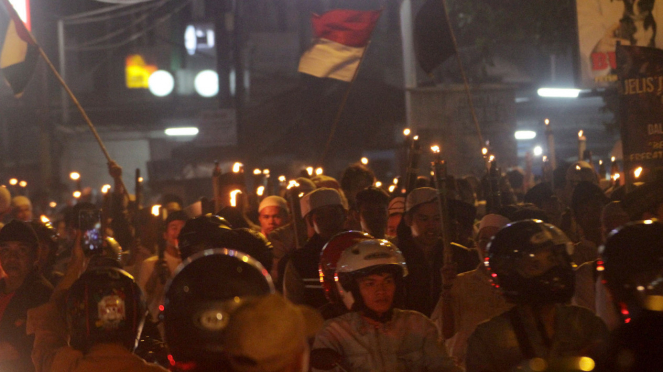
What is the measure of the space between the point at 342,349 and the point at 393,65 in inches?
958

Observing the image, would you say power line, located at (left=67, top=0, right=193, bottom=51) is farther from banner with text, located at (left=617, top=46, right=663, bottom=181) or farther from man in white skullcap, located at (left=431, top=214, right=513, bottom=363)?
man in white skullcap, located at (left=431, top=214, right=513, bottom=363)

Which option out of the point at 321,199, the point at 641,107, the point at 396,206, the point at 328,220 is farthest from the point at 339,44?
the point at 328,220

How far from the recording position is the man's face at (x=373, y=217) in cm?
688

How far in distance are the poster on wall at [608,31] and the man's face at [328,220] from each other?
3994mm

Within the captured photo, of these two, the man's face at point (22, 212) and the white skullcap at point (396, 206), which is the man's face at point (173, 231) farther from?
the man's face at point (22, 212)

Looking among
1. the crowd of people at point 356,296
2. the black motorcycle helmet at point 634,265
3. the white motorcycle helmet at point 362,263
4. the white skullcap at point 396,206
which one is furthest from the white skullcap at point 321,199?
the black motorcycle helmet at point 634,265

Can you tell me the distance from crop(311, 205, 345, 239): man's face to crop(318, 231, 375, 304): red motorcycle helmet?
1112mm

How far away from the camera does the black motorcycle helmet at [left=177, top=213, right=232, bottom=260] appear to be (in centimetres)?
538

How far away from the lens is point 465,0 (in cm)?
2002

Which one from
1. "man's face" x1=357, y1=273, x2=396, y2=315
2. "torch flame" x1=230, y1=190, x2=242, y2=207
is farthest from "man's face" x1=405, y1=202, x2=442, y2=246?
"torch flame" x1=230, y1=190, x2=242, y2=207

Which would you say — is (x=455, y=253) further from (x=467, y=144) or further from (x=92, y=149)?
(x=92, y=149)

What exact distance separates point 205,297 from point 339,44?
9.44 metres

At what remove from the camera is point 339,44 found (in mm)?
12320

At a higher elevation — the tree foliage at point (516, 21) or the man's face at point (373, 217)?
the tree foliage at point (516, 21)
